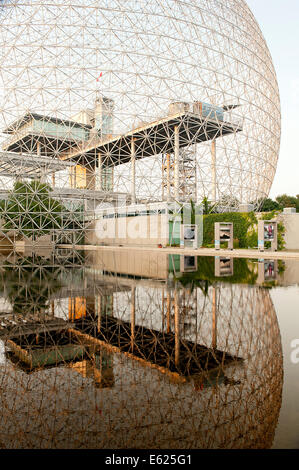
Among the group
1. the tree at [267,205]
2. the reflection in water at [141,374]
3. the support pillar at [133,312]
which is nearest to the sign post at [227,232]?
the tree at [267,205]

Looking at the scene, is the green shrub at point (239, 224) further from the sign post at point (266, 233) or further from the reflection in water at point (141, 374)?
the reflection in water at point (141, 374)

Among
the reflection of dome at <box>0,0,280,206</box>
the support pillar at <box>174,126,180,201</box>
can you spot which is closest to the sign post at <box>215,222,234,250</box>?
the support pillar at <box>174,126,180,201</box>

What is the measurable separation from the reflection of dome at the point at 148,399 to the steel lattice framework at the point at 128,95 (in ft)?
78.7

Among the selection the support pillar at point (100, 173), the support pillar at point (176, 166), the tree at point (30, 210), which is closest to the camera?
the tree at point (30, 210)

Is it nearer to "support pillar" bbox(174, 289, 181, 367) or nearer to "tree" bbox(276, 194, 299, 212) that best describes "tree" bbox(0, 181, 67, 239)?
"support pillar" bbox(174, 289, 181, 367)

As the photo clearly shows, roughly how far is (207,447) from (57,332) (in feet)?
9.83

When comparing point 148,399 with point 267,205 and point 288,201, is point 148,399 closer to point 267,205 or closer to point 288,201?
point 267,205

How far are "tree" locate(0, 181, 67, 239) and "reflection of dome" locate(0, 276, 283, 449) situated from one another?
24.0 m

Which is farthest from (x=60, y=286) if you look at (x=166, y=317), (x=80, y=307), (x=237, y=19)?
(x=237, y=19)

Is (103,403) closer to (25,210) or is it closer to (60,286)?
(60,286)

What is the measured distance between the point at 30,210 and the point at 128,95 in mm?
11661

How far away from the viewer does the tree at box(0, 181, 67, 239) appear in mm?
26906

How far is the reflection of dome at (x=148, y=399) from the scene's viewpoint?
229 cm

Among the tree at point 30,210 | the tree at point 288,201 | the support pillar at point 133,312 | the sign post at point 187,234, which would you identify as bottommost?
the support pillar at point 133,312
